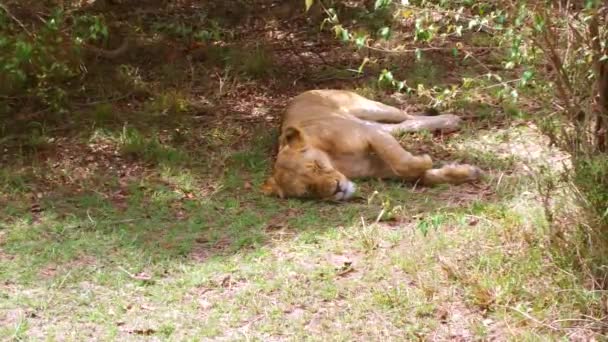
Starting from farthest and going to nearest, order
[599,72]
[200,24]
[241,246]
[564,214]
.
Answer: [200,24] < [241,246] < [564,214] < [599,72]

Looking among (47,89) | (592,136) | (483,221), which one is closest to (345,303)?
(483,221)

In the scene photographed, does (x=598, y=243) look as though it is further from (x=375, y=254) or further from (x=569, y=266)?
(x=375, y=254)

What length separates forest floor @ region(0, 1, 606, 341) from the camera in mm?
4695

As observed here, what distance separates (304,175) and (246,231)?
2.30 ft

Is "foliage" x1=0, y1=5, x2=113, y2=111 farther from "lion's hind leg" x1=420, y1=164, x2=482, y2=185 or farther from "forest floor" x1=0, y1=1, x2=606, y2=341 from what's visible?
"lion's hind leg" x1=420, y1=164, x2=482, y2=185

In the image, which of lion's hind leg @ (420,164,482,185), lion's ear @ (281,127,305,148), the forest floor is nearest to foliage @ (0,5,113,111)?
the forest floor

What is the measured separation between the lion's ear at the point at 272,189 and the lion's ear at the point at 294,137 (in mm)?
316

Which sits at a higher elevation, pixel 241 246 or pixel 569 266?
pixel 569 266

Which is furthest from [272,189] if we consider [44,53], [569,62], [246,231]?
[569,62]

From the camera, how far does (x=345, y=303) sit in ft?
16.0

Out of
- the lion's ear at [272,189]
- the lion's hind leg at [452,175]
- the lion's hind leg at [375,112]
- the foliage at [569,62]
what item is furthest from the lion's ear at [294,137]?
the foliage at [569,62]

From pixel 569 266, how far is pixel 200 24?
18.8 ft

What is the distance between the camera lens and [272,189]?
6.55m

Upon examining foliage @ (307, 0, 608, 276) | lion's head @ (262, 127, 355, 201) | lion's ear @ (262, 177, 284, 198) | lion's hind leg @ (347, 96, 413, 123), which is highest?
foliage @ (307, 0, 608, 276)
